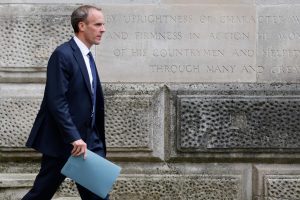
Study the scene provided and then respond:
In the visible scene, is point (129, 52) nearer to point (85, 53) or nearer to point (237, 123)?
point (237, 123)

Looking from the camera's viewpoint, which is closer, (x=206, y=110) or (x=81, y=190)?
(x=81, y=190)

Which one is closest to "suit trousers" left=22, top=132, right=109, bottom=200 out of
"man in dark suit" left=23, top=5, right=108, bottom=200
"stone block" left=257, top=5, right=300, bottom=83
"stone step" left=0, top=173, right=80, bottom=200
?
"man in dark suit" left=23, top=5, right=108, bottom=200

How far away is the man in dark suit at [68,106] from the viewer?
4430 millimetres

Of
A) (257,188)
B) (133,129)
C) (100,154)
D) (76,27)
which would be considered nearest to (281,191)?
(257,188)

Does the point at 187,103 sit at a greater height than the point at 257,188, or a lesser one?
greater

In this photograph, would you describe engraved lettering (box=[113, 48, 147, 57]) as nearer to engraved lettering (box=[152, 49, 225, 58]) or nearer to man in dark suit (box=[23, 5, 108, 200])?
engraved lettering (box=[152, 49, 225, 58])

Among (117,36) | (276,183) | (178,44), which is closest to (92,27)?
(117,36)

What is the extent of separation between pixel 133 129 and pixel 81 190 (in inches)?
56.2

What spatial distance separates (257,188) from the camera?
6.11 meters

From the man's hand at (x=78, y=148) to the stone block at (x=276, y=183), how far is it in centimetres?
212

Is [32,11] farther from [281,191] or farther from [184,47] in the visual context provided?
[281,191]

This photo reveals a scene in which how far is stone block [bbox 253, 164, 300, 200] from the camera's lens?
6.07 metres

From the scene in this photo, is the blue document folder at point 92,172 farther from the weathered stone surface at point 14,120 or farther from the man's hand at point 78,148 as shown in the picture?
the weathered stone surface at point 14,120

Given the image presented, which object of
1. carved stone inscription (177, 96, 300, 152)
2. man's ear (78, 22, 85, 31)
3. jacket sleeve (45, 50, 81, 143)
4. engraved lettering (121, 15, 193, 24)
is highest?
engraved lettering (121, 15, 193, 24)
